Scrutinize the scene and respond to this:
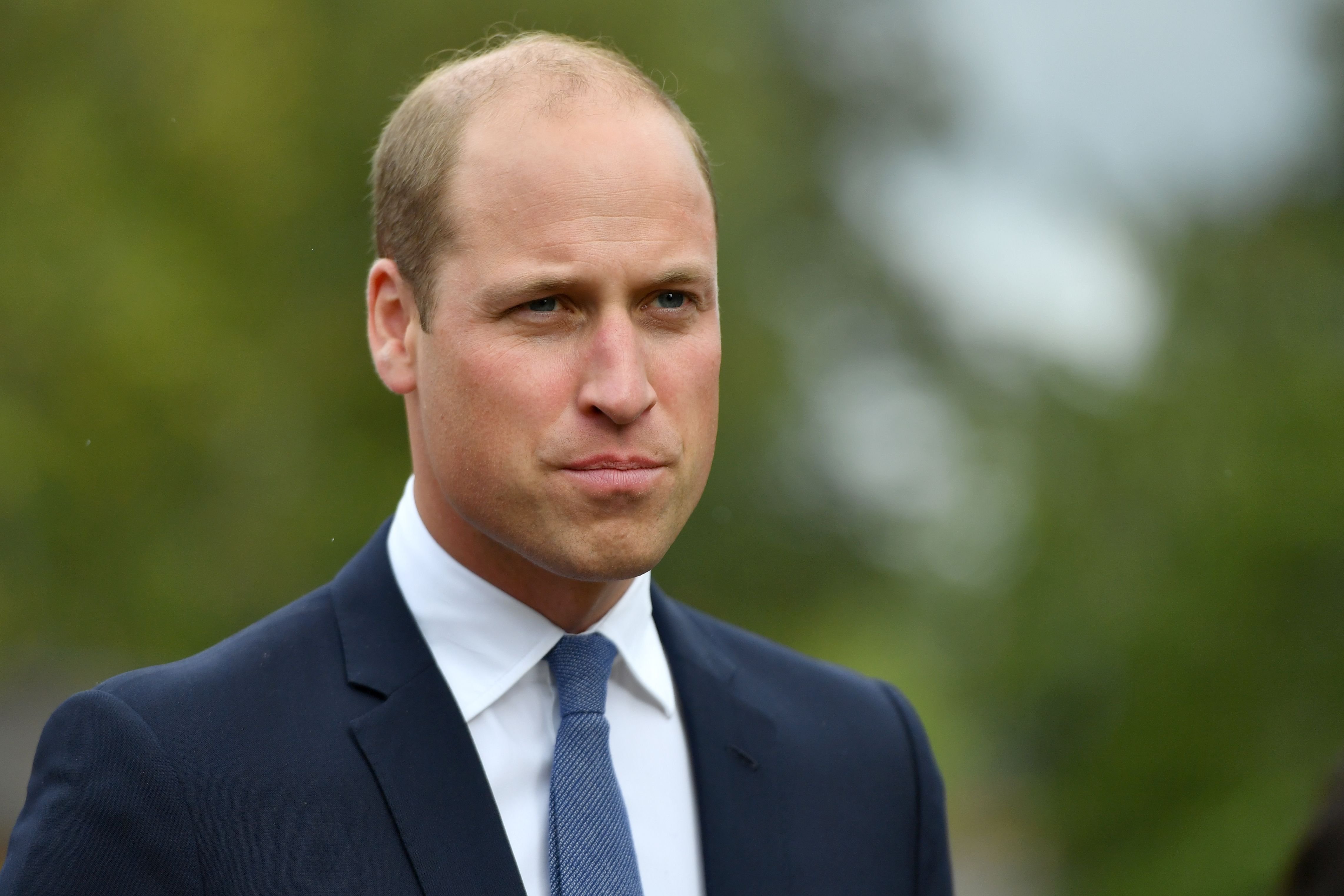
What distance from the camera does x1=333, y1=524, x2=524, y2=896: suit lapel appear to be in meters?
2.57

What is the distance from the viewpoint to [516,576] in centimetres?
284

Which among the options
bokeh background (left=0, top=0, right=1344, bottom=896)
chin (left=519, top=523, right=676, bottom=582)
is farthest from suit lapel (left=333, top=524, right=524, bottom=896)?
bokeh background (left=0, top=0, right=1344, bottom=896)

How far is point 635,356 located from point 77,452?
7.85 m

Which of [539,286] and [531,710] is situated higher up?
[539,286]

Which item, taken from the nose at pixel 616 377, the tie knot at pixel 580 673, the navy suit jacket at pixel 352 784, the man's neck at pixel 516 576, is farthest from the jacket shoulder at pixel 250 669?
the nose at pixel 616 377

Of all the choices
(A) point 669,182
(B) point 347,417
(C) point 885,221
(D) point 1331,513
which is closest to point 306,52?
(B) point 347,417

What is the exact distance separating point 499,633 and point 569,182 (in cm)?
85

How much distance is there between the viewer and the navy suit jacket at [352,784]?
8.05ft

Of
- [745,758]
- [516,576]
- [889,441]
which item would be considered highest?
[516,576]

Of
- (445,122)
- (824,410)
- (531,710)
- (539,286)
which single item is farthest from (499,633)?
(824,410)

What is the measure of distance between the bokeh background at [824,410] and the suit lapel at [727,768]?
17.9ft

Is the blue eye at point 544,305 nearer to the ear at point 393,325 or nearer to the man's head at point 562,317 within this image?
the man's head at point 562,317

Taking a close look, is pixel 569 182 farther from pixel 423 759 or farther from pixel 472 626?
pixel 423 759

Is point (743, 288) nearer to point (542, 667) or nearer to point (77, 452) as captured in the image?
point (77, 452)
